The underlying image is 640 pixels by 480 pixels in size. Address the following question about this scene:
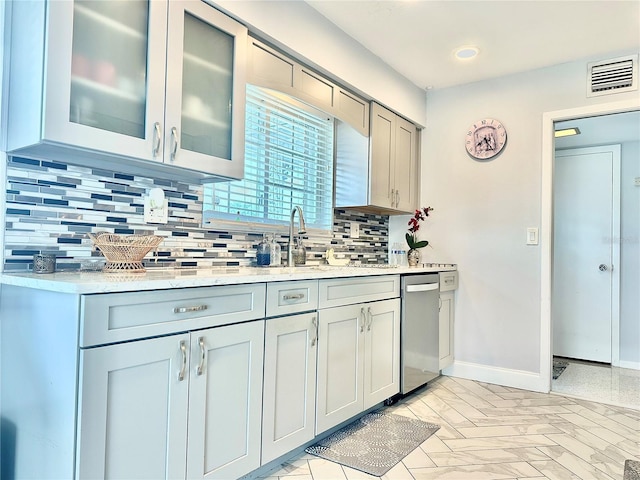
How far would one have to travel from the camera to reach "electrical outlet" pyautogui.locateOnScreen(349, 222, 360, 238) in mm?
3517

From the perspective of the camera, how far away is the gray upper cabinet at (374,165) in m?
3.25

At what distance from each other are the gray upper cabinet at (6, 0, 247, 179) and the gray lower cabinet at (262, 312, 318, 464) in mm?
784

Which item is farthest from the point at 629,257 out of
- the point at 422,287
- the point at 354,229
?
the point at 354,229

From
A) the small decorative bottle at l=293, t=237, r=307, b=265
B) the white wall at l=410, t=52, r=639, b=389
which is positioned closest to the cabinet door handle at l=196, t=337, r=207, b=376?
the small decorative bottle at l=293, t=237, r=307, b=265

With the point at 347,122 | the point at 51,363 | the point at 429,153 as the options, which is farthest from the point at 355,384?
the point at 429,153

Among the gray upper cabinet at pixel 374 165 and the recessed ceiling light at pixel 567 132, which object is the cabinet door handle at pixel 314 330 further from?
the recessed ceiling light at pixel 567 132

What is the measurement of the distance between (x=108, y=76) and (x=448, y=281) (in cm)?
281

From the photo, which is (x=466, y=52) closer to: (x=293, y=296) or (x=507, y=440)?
Result: (x=293, y=296)

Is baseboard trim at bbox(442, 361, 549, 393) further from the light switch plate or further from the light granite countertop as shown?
the light switch plate

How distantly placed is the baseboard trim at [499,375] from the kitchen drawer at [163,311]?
2.45 metres

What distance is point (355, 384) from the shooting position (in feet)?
7.84

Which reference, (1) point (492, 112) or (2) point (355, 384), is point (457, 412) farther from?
(1) point (492, 112)

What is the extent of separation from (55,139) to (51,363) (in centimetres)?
72

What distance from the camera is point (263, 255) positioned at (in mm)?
2557
